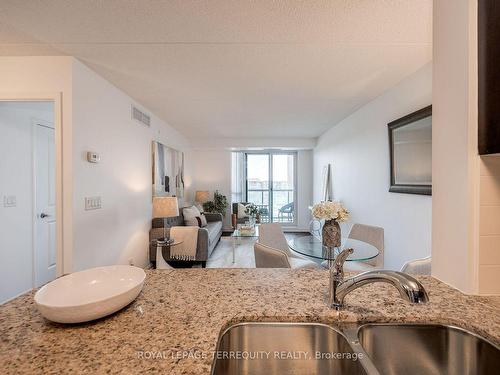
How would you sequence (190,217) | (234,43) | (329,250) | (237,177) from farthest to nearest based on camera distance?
1. (237,177)
2. (190,217)
3. (329,250)
4. (234,43)

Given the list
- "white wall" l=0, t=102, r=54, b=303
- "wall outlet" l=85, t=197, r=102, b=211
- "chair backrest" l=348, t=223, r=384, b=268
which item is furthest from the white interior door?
"chair backrest" l=348, t=223, r=384, b=268

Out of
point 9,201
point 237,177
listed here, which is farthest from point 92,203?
point 237,177

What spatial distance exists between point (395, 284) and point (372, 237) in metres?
2.19

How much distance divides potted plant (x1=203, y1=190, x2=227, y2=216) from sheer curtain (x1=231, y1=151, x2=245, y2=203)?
38 centimetres

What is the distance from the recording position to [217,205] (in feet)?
19.6

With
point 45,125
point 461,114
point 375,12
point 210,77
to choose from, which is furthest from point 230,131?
point 461,114

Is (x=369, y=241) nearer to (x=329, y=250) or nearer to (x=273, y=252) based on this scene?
(x=329, y=250)

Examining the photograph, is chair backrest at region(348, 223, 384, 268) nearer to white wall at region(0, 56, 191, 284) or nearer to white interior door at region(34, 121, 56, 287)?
white wall at region(0, 56, 191, 284)

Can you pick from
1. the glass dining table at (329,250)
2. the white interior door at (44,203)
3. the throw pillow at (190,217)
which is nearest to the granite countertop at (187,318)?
the glass dining table at (329,250)

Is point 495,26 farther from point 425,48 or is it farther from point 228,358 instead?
point 425,48

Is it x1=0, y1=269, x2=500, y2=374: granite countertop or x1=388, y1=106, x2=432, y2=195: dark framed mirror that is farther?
x1=388, y1=106, x2=432, y2=195: dark framed mirror

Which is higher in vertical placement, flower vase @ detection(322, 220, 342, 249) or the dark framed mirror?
the dark framed mirror

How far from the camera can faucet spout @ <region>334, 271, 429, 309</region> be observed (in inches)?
24.3

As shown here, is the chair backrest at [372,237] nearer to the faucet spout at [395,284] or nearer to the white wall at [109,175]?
the faucet spout at [395,284]
